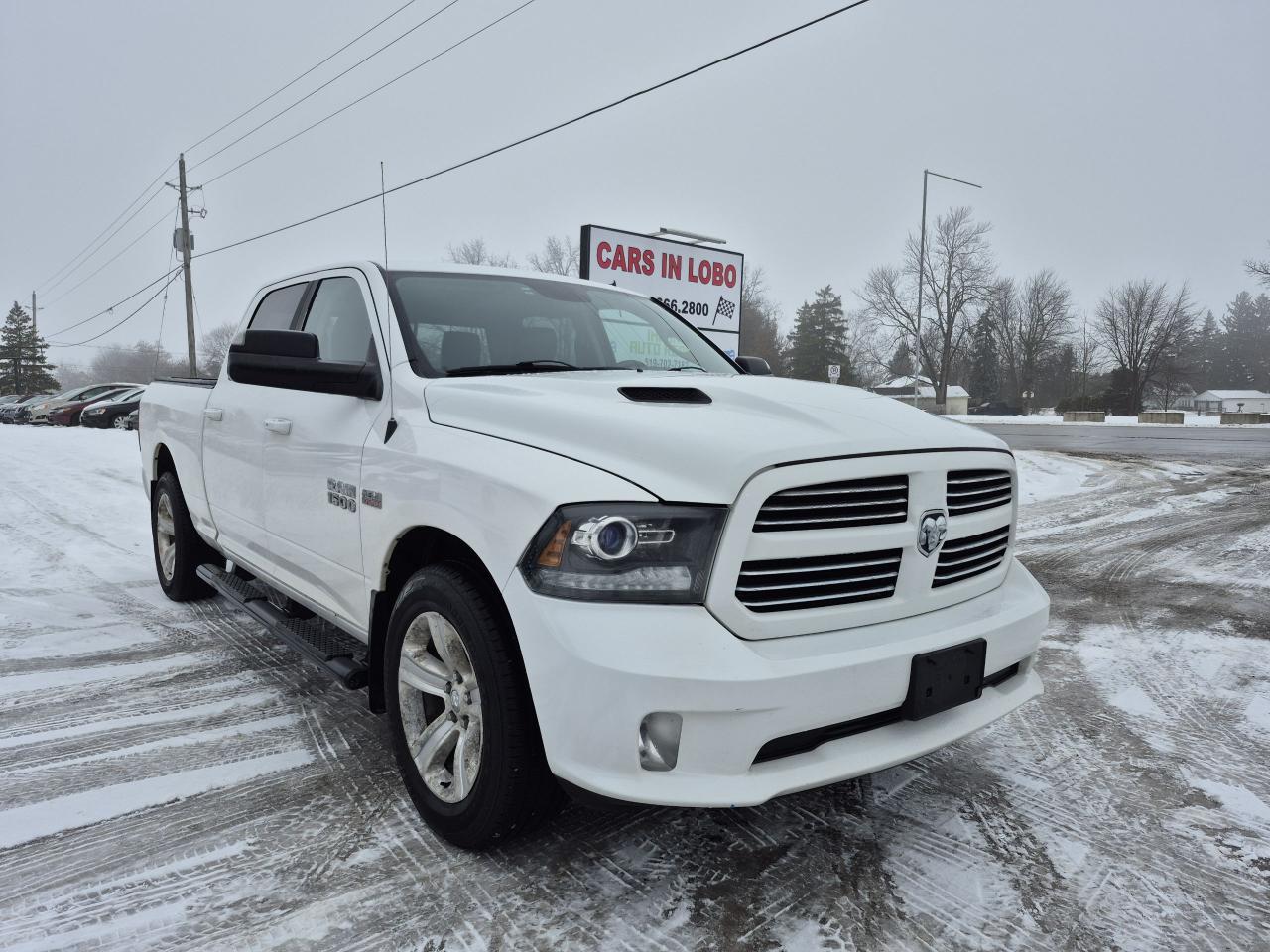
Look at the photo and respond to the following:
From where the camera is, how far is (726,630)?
6.64 feet

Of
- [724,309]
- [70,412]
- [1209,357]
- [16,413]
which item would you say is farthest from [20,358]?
[1209,357]

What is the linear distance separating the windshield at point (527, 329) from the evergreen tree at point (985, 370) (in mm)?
78970

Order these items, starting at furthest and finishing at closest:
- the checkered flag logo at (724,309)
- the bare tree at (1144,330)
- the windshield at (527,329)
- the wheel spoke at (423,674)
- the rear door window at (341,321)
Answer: the bare tree at (1144,330), the checkered flag logo at (724,309), the rear door window at (341,321), the windshield at (527,329), the wheel spoke at (423,674)

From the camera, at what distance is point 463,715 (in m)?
2.41

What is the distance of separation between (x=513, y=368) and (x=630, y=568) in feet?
4.40

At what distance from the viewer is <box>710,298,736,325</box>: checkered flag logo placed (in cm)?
1256

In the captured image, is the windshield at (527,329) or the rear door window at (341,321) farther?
the rear door window at (341,321)

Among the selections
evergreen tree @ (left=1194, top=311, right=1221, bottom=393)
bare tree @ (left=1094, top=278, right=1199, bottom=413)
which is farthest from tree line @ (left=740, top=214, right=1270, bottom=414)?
evergreen tree @ (left=1194, top=311, right=1221, bottom=393)

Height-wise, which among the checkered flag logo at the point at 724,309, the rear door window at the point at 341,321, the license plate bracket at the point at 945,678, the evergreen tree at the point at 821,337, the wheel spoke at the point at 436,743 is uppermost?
the evergreen tree at the point at 821,337

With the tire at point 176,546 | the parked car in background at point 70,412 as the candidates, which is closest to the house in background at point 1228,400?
the parked car in background at point 70,412

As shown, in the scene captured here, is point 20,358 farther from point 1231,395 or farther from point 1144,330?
point 1231,395

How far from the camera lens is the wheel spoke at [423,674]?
2482mm

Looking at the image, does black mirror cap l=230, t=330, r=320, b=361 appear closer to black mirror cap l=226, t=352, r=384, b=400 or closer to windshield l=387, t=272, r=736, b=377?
black mirror cap l=226, t=352, r=384, b=400

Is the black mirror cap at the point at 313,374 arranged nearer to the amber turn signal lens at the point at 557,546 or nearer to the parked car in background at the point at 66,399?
the amber turn signal lens at the point at 557,546
